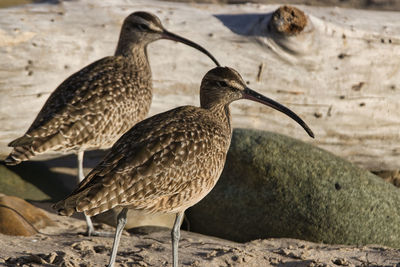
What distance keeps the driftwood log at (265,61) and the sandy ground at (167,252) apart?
2352 millimetres

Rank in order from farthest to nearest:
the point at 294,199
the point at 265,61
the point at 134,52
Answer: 1. the point at 265,61
2. the point at 134,52
3. the point at 294,199

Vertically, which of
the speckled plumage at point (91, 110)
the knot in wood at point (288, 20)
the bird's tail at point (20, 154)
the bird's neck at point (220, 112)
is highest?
the knot in wood at point (288, 20)

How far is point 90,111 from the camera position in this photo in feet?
26.6

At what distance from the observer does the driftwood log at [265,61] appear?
9.69 metres

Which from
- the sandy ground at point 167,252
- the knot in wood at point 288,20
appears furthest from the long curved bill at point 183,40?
the sandy ground at point 167,252

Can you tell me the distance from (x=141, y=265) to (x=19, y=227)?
1.68 metres

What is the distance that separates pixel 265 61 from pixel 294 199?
225cm

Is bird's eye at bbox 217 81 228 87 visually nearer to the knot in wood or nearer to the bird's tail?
the bird's tail

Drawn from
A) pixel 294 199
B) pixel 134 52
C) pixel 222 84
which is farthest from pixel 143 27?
pixel 294 199

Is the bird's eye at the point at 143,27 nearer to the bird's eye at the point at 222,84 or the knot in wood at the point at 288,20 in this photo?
the knot in wood at the point at 288,20

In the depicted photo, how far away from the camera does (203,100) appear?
747cm

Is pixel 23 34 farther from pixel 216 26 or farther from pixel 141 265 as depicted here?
pixel 141 265

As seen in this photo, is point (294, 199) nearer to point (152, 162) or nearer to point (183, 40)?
point (183, 40)

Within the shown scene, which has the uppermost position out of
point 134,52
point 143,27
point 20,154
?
point 143,27
